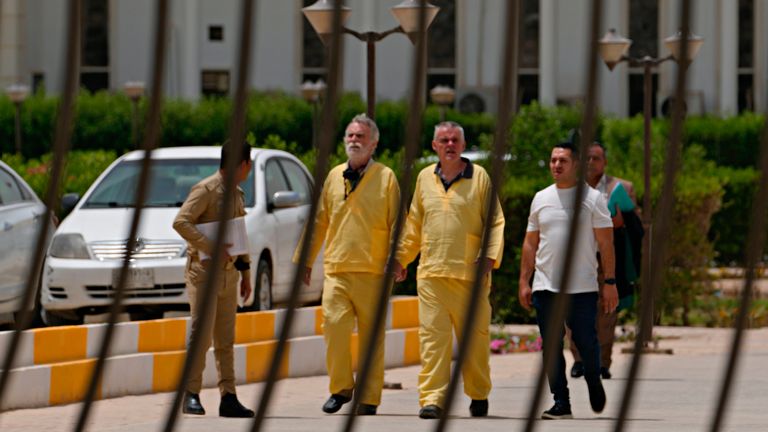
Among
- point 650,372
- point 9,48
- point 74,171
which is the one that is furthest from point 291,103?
point 650,372

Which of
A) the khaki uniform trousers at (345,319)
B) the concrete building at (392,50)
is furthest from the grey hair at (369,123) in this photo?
the concrete building at (392,50)

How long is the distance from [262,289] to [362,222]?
4.71 meters

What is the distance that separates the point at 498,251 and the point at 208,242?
4.83ft

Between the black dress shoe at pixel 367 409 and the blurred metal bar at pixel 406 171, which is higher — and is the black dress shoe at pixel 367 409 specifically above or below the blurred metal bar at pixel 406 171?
below

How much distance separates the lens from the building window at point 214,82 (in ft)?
167

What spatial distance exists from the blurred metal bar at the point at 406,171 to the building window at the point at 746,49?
49961 mm

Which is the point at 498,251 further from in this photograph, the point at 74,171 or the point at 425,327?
the point at 74,171

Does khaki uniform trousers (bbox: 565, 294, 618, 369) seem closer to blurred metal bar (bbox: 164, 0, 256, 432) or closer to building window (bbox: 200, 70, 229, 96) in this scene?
blurred metal bar (bbox: 164, 0, 256, 432)

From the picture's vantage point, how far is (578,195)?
3.00 m

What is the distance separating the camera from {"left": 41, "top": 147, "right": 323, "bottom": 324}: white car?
546 inches

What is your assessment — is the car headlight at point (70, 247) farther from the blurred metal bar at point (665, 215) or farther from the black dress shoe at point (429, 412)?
Answer: the blurred metal bar at point (665, 215)

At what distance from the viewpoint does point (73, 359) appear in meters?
11.0

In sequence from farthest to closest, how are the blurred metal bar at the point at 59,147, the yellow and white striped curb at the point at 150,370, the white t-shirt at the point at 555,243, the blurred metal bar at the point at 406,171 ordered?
the yellow and white striped curb at the point at 150,370 → the white t-shirt at the point at 555,243 → the blurred metal bar at the point at 406,171 → the blurred metal bar at the point at 59,147

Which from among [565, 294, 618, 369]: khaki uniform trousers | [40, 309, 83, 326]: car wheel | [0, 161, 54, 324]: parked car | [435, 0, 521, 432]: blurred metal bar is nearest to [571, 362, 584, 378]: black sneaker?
[565, 294, 618, 369]: khaki uniform trousers
